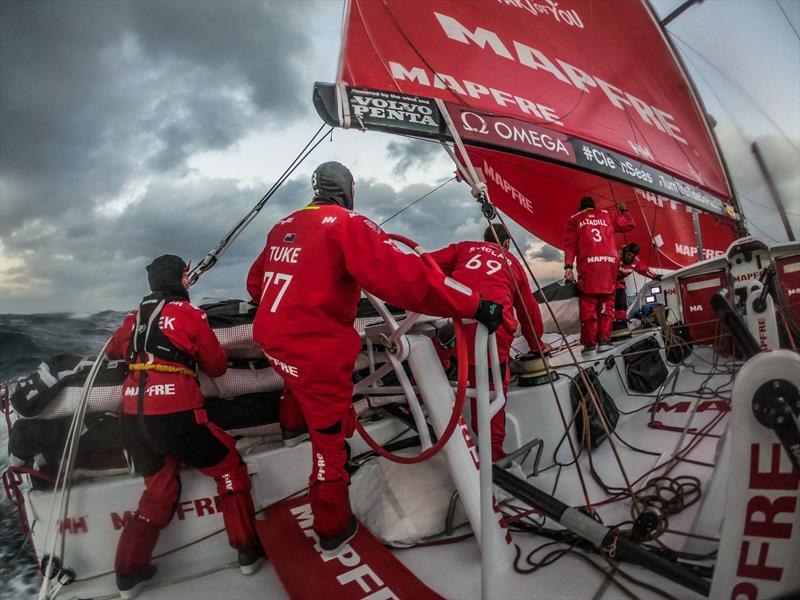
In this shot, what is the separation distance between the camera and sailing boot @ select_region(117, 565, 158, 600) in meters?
1.52

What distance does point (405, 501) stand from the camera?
5.53ft

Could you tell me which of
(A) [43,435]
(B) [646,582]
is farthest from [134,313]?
(B) [646,582]

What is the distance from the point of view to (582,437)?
232cm

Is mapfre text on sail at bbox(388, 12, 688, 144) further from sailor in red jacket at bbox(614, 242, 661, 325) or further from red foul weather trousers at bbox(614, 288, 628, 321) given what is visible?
red foul weather trousers at bbox(614, 288, 628, 321)

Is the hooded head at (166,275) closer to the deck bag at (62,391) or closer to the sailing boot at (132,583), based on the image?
the deck bag at (62,391)

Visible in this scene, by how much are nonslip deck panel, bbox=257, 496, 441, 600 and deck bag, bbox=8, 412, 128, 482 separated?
693mm

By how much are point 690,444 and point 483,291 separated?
53.5 inches

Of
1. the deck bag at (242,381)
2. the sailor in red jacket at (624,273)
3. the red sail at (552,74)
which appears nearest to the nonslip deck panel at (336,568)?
the deck bag at (242,381)

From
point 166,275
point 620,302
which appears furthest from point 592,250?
point 166,275

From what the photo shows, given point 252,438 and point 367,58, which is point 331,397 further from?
point 367,58

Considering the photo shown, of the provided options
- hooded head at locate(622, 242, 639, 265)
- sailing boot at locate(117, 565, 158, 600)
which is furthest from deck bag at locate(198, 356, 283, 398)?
hooded head at locate(622, 242, 639, 265)

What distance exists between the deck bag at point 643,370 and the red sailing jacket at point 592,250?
0.59m

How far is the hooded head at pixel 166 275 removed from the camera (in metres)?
1.78

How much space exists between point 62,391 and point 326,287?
4.14ft
